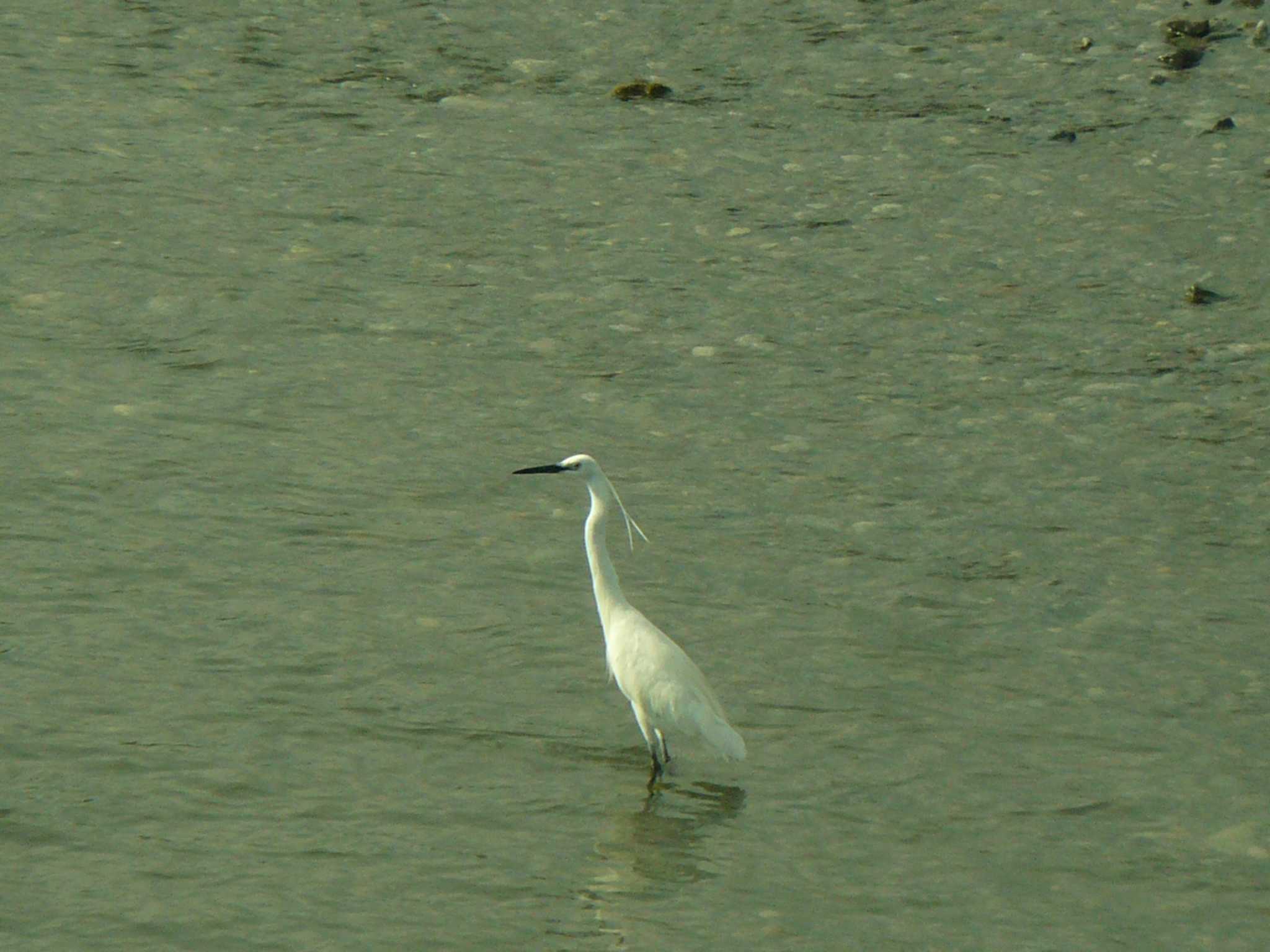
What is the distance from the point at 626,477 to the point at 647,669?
2.27 metres

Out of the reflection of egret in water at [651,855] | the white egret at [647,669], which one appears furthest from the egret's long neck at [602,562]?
the reflection of egret in water at [651,855]

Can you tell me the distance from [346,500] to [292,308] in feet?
7.28

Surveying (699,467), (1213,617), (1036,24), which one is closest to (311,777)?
(699,467)

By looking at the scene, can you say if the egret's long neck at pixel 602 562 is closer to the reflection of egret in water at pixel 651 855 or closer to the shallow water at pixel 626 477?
the shallow water at pixel 626 477

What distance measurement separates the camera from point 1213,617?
334 inches

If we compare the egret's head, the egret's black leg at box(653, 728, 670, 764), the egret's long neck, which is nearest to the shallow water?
the egret's black leg at box(653, 728, 670, 764)

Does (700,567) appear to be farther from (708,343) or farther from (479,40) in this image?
(479,40)

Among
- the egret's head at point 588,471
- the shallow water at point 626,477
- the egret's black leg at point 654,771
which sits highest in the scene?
the egret's head at point 588,471

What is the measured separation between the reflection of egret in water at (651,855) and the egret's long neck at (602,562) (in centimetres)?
78

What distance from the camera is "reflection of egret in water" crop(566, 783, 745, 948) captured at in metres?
6.43

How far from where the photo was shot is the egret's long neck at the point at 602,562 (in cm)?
771

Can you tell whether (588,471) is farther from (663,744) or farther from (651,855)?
(651,855)

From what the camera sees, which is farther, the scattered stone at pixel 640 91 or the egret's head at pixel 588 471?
the scattered stone at pixel 640 91

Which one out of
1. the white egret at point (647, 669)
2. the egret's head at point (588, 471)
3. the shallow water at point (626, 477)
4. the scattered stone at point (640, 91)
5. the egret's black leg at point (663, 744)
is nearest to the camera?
the shallow water at point (626, 477)
